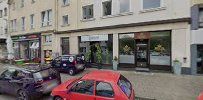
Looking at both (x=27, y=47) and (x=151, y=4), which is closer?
(x=151, y=4)

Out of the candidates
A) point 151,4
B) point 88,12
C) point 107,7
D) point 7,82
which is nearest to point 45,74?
point 7,82

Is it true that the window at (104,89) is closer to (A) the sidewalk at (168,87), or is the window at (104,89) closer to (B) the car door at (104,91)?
(B) the car door at (104,91)

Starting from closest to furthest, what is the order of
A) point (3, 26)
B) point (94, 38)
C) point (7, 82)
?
point (7, 82) < point (94, 38) < point (3, 26)

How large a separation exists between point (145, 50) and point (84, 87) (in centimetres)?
1019

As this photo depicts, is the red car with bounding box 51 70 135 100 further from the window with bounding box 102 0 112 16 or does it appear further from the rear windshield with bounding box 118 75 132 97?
the window with bounding box 102 0 112 16

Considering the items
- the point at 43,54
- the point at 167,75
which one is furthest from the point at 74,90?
the point at 43,54

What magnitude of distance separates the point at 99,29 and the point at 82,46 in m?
3.05

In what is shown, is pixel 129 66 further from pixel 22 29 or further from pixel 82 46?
pixel 22 29

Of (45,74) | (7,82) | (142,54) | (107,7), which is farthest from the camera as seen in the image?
(107,7)

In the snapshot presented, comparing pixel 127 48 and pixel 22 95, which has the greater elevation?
pixel 127 48

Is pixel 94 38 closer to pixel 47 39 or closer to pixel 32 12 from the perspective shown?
pixel 47 39

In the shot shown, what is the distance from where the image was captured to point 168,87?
11508 millimetres

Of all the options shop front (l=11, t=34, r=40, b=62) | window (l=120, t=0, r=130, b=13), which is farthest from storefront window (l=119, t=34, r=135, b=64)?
shop front (l=11, t=34, r=40, b=62)

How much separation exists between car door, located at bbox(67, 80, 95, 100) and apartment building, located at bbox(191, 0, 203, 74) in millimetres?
9448
